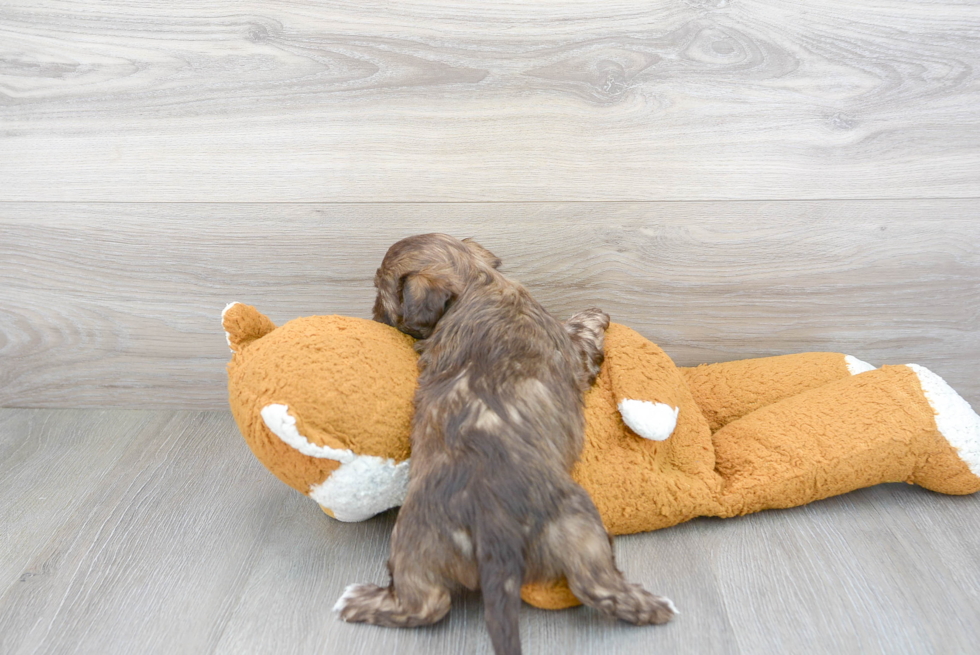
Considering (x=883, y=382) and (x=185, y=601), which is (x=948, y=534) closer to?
(x=883, y=382)

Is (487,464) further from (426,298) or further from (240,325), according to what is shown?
(240,325)

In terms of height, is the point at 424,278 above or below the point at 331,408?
above

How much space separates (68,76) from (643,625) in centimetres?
204

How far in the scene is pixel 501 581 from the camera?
1.27m

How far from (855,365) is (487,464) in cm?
118

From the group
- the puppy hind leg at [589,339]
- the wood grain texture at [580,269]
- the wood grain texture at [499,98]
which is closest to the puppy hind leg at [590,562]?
the puppy hind leg at [589,339]

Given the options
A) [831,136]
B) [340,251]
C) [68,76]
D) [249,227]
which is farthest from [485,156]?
[68,76]

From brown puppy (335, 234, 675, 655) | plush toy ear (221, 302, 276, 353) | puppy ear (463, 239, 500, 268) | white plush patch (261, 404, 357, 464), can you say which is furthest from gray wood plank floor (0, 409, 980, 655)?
puppy ear (463, 239, 500, 268)

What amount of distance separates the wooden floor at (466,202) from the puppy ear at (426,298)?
0.42 m

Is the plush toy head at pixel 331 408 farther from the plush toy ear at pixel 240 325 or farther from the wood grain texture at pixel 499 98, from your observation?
the wood grain texture at pixel 499 98

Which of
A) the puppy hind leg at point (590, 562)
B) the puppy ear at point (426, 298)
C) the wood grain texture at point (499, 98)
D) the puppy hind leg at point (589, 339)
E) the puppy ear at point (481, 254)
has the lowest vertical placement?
the puppy hind leg at point (590, 562)

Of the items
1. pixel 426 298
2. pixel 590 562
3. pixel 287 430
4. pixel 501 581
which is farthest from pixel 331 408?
pixel 590 562

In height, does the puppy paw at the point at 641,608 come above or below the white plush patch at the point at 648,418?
below

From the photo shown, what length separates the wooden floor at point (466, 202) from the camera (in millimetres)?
1694
